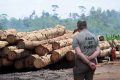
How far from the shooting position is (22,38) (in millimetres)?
18750

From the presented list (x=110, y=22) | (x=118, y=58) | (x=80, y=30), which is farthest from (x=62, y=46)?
(x=110, y=22)

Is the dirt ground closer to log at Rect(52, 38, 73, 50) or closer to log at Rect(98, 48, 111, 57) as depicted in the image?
log at Rect(52, 38, 73, 50)

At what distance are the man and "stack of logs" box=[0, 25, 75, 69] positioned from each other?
8121 millimetres

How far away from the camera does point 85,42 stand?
399 inches

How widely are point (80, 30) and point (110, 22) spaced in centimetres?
16168

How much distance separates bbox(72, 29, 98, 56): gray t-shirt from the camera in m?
10.1

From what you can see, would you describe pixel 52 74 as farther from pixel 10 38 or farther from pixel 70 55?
pixel 10 38

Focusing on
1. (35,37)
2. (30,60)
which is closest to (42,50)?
(30,60)

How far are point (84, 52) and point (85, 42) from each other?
26 cm

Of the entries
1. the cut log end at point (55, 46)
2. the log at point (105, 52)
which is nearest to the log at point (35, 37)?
the cut log end at point (55, 46)

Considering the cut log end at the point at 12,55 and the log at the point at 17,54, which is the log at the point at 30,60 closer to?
the log at the point at 17,54

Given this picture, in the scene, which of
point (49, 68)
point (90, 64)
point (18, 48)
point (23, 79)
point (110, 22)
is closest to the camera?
point (90, 64)

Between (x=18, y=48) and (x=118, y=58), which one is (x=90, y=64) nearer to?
(x=18, y=48)

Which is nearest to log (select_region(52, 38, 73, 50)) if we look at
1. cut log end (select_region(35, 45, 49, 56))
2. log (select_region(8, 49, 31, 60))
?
cut log end (select_region(35, 45, 49, 56))
